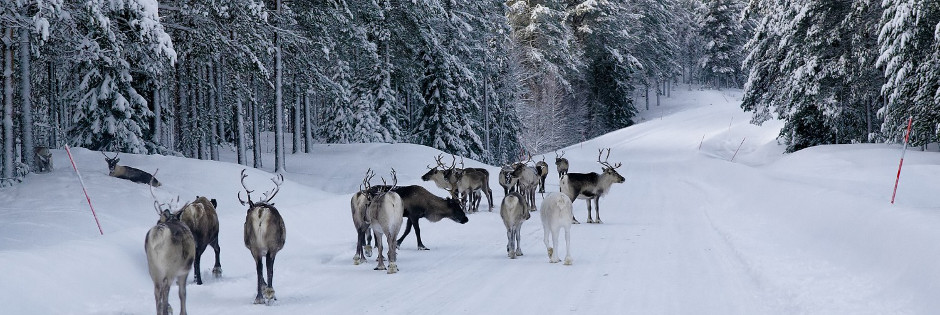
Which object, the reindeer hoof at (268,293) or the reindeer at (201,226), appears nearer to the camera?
the reindeer hoof at (268,293)

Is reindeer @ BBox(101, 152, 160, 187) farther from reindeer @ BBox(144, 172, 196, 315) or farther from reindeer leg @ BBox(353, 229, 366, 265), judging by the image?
reindeer @ BBox(144, 172, 196, 315)

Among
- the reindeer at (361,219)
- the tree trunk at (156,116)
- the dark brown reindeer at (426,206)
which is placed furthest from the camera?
the tree trunk at (156,116)

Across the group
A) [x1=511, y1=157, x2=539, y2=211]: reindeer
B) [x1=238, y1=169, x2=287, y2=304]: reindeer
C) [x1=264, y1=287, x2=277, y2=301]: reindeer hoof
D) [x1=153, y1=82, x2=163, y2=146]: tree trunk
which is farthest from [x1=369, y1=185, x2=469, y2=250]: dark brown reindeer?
[x1=153, y1=82, x2=163, y2=146]: tree trunk

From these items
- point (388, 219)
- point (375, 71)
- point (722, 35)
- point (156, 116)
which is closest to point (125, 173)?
point (156, 116)

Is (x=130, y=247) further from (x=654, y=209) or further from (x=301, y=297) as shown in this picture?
(x=654, y=209)

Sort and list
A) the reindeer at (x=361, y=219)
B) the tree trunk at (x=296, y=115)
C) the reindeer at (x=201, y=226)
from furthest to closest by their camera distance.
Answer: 1. the tree trunk at (x=296, y=115)
2. the reindeer at (x=361, y=219)
3. the reindeer at (x=201, y=226)

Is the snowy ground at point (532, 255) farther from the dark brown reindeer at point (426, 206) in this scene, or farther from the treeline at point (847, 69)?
the treeline at point (847, 69)

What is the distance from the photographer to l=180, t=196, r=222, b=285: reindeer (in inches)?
328

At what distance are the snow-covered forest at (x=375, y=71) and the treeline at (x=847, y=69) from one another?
7 centimetres

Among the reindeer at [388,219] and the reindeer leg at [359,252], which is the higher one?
the reindeer at [388,219]

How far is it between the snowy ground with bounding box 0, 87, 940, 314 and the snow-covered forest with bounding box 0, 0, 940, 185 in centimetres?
285

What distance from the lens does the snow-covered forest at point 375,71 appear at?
16.3 m

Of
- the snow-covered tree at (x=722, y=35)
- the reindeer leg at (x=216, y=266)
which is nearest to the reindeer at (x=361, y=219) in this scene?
the reindeer leg at (x=216, y=266)

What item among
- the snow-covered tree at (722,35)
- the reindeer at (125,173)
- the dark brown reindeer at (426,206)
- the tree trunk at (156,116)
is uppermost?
the snow-covered tree at (722,35)
